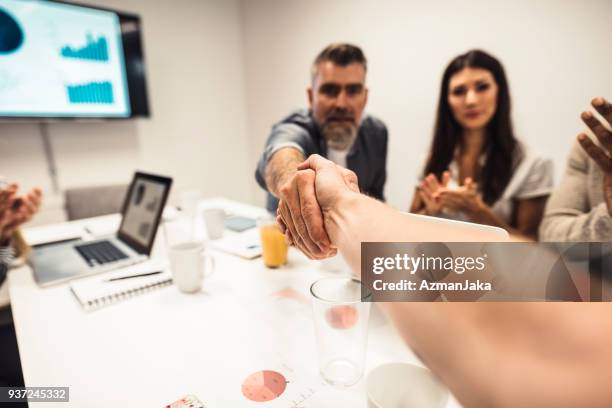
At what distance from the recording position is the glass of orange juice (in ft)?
2.78

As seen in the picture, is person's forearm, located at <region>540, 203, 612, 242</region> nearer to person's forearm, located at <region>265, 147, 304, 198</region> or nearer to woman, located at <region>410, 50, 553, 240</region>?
woman, located at <region>410, 50, 553, 240</region>

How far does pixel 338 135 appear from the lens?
4.09ft

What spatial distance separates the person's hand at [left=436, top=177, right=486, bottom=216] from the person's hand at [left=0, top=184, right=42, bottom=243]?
1.43 meters

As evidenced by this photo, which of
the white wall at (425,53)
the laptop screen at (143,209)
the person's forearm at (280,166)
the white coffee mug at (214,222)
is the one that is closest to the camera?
the person's forearm at (280,166)

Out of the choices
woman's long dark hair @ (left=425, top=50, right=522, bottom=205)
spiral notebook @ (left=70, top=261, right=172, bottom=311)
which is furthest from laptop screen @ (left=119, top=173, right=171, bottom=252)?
woman's long dark hair @ (left=425, top=50, right=522, bottom=205)

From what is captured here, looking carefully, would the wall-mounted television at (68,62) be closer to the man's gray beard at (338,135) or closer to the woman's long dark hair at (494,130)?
the man's gray beard at (338,135)

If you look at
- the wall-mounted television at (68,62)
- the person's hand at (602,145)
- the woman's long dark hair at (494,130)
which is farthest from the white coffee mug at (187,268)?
the wall-mounted television at (68,62)

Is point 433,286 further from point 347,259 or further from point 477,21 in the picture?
point 477,21

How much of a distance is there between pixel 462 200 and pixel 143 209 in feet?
3.68

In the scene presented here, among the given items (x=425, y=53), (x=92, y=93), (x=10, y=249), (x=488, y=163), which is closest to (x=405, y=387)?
(x=10, y=249)

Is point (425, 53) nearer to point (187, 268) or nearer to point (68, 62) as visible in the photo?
point (187, 268)

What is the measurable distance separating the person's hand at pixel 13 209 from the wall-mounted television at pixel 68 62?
3.56 ft

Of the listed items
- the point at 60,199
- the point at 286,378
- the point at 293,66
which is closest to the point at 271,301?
the point at 286,378

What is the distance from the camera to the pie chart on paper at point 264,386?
0.45 meters
